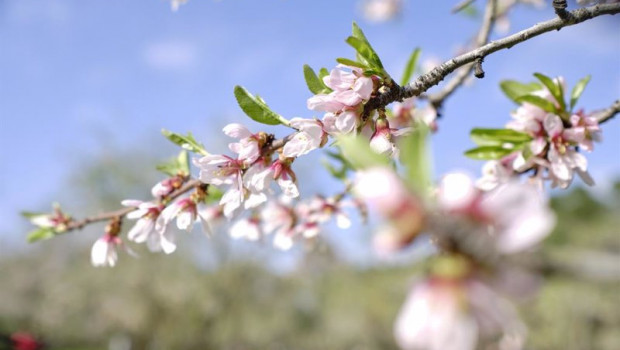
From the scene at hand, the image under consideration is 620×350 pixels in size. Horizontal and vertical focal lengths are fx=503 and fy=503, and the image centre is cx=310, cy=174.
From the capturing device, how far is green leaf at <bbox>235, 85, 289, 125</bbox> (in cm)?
88

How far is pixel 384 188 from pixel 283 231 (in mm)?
1202

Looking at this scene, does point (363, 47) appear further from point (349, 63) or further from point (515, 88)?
point (515, 88)

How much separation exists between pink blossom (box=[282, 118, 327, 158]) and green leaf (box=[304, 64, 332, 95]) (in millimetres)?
64

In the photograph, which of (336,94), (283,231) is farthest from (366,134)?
(283,231)

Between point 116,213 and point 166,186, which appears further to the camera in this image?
point 116,213

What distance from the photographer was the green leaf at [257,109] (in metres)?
0.88

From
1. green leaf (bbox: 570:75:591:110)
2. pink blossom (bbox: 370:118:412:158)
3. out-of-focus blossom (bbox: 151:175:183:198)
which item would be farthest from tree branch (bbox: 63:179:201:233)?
green leaf (bbox: 570:75:591:110)

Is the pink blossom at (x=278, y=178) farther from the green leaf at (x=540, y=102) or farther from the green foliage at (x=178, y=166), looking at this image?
the green leaf at (x=540, y=102)

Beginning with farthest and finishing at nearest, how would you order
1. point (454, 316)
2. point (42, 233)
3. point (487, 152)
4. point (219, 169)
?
point (42, 233) < point (487, 152) < point (219, 169) < point (454, 316)

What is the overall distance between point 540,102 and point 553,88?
0.14 ft

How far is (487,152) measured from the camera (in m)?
1.11

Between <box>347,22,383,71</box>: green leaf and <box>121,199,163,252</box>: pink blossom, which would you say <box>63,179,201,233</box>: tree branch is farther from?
<box>347,22,383,71</box>: green leaf

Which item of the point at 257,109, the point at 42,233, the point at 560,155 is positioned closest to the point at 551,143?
the point at 560,155

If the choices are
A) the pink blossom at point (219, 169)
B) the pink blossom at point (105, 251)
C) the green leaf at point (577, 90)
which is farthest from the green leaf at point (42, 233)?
the green leaf at point (577, 90)
